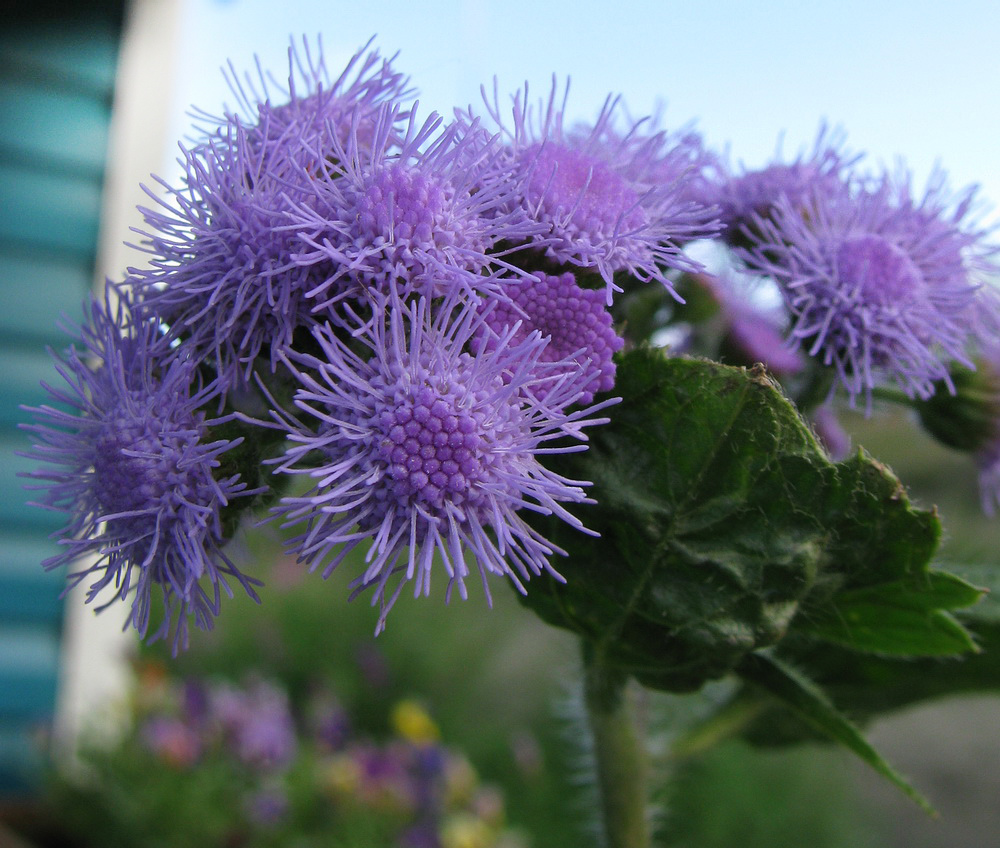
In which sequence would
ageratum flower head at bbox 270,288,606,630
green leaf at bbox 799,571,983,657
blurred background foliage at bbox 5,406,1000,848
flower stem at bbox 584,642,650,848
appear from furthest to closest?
blurred background foliage at bbox 5,406,1000,848 < flower stem at bbox 584,642,650,848 < green leaf at bbox 799,571,983,657 < ageratum flower head at bbox 270,288,606,630

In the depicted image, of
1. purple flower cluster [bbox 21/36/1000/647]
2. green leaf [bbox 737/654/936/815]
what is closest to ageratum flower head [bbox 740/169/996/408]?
purple flower cluster [bbox 21/36/1000/647]

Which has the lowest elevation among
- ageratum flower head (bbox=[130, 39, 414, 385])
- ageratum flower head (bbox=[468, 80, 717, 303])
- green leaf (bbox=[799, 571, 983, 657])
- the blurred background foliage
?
the blurred background foliage

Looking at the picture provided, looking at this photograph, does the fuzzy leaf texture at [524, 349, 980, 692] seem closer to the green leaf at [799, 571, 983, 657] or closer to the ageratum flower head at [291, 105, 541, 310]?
the green leaf at [799, 571, 983, 657]

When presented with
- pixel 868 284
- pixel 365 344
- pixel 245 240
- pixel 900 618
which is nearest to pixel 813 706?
pixel 900 618

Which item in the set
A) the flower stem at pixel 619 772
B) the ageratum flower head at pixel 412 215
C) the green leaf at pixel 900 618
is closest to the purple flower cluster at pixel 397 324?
the ageratum flower head at pixel 412 215

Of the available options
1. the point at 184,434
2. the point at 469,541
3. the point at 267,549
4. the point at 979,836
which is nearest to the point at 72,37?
the point at 267,549

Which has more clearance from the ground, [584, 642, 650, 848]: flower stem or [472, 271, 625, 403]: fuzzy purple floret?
[472, 271, 625, 403]: fuzzy purple floret
